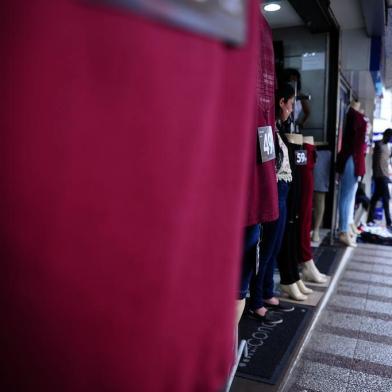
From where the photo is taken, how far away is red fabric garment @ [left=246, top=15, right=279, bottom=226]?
3.89ft

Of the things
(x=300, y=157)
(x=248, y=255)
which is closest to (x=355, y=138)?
(x=300, y=157)

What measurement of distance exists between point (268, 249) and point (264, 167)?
1015mm

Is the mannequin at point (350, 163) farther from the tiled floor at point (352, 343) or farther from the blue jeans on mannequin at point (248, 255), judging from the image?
the blue jeans on mannequin at point (248, 255)

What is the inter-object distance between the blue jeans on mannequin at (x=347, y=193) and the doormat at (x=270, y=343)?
1976mm

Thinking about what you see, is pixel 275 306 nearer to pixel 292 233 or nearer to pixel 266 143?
pixel 292 233

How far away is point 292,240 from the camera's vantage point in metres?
2.58

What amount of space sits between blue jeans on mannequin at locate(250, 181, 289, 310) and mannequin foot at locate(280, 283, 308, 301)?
0.24 meters

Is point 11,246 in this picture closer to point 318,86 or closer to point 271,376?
point 271,376

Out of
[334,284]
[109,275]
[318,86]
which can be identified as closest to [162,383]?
[109,275]

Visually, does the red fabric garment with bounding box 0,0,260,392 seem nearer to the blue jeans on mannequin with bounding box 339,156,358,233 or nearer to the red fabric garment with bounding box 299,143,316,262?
the red fabric garment with bounding box 299,143,316,262

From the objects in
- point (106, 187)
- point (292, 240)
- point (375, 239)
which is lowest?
point (375, 239)

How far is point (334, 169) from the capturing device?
4.33 m

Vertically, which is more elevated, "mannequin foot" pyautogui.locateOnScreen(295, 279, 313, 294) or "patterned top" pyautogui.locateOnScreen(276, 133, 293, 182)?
"patterned top" pyautogui.locateOnScreen(276, 133, 293, 182)

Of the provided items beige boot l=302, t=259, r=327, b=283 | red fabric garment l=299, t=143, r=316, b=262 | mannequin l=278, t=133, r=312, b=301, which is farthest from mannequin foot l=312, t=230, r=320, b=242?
mannequin l=278, t=133, r=312, b=301
